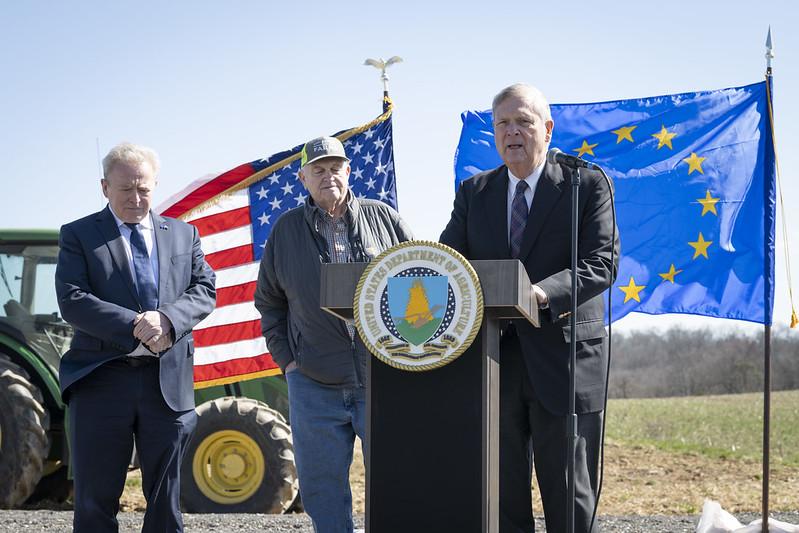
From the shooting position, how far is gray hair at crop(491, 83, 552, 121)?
349cm

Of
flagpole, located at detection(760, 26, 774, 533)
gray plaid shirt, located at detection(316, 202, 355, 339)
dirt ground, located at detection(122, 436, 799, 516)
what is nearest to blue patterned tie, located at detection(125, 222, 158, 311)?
gray plaid shirt, located at detection(316, 202, 355, 339)

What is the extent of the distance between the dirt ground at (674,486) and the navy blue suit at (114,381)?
13.7ft

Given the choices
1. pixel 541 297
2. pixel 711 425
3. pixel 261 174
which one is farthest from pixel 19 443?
pixel 711 425

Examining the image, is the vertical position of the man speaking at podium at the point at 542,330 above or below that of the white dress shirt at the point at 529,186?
below

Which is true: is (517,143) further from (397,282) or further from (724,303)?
(724,303)

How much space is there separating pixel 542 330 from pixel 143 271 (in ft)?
5.58

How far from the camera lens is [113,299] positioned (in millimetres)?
3988

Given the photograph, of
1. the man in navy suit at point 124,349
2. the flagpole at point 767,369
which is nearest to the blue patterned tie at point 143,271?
the man in navy suit at point 124,349

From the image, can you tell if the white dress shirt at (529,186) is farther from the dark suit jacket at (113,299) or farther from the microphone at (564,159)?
the dark suit jacket at (113,299)

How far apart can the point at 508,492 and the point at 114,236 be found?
6.26 feet

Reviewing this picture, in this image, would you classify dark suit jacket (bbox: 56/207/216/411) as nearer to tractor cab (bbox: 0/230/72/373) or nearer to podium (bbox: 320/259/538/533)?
podium (bbox: 320/259/538/533)

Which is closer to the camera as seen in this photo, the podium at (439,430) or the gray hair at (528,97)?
the podium at (439,430)

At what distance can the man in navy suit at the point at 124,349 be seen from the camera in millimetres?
3877

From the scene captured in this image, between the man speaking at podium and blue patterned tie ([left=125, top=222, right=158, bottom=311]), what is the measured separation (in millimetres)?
1374
